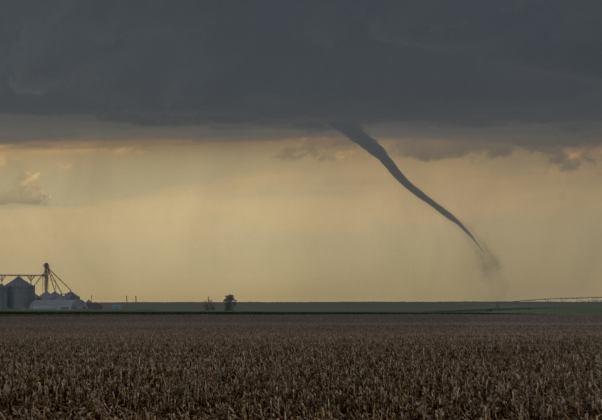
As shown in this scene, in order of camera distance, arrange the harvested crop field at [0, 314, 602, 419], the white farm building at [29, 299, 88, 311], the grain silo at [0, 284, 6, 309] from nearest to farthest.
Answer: the harvested crop field at [0, 314, 602, 419], the white farm building at [29, 299, 88, 311], the grain silo at [0, 284, 6, 309]

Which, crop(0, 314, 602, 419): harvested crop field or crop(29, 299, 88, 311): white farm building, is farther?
crop(29, 299, 88, 311): white farm building

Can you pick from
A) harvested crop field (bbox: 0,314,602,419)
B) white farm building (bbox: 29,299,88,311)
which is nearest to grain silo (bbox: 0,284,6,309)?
white farm building (bbox: 29,299,88,311)

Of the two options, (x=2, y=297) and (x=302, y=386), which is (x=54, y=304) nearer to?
(x=2, y=297)

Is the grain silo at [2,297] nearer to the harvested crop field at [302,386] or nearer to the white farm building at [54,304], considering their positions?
the white farm building at [54,304]

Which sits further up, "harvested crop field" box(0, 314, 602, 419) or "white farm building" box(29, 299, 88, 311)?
"harvested crop field" box(0, 314, 602, 419)

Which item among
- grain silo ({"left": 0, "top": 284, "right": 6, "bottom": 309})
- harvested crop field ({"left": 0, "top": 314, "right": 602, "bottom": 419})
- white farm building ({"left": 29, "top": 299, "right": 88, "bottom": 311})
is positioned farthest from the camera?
grain silo ({"left": 0, "top": 284, "right": 6, "bottom": 309})

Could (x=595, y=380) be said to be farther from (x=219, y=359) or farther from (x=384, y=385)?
(x=219, y=359)

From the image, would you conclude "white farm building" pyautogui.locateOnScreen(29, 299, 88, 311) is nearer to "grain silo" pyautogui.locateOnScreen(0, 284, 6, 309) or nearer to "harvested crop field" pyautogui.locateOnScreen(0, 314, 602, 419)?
"grain silo" pyautogui.locateOnScreen(0, 284, 6, 309)

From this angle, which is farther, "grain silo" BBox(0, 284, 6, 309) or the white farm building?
"grain silo" BBox(0, 284, 6, 309)

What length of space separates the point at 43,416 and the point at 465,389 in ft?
30.8

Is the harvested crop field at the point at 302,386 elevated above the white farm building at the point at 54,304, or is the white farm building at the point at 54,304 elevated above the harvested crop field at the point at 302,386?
the harvested crop field at the point at 302,386

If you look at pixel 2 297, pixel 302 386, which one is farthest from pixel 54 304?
pixel 302 386

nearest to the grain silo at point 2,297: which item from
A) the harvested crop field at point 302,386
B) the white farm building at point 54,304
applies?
the white farm building at point 54,304

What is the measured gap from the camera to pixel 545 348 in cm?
2909
